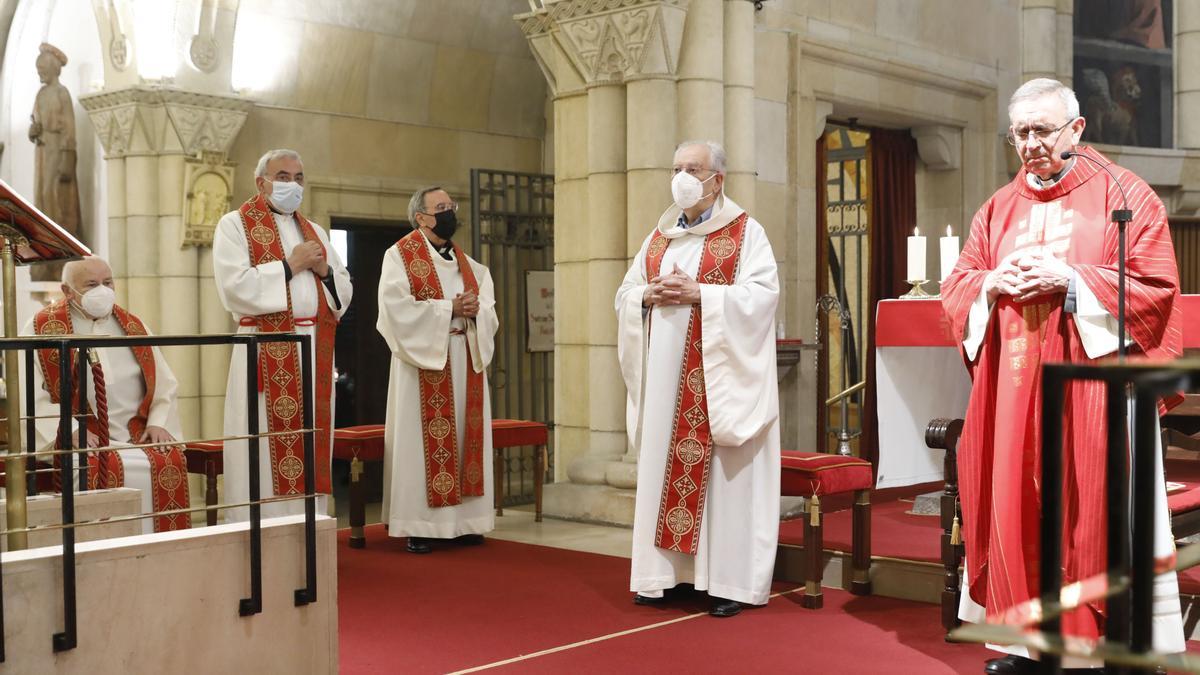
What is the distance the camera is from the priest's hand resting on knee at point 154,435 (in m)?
5.84

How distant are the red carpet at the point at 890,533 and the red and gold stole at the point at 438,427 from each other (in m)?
1.65

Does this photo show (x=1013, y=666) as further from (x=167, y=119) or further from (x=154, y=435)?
(x=167, y=119)

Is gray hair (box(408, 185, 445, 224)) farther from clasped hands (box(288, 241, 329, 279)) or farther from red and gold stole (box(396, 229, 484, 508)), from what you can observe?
clasped hands (box(288, 241, 329, 279))

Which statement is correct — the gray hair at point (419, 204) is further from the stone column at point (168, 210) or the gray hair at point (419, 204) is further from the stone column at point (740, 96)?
the stone column at point (168, 210)

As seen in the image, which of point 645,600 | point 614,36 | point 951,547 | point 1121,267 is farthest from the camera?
point 614,36

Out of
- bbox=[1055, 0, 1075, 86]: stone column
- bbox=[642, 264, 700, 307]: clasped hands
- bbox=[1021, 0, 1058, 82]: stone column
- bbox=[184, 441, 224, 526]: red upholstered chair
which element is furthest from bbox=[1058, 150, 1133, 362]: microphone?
bbox=[1055, 0, 1075, 86]: stone column

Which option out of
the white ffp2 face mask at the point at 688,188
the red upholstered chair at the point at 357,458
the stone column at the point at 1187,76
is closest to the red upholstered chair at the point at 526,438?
the red upholstered chair at the point at 357,458

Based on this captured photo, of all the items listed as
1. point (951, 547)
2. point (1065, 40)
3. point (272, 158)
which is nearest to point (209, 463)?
point (272, 158)

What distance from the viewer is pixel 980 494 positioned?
4043mm

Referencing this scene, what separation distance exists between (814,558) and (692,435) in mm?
688

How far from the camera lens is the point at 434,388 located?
6750mm

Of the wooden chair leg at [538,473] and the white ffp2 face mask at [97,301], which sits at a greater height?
the white ffp2 face mask at [97,301]

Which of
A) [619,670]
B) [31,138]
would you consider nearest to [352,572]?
[619,670]

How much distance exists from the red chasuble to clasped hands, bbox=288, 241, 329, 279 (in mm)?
3106
